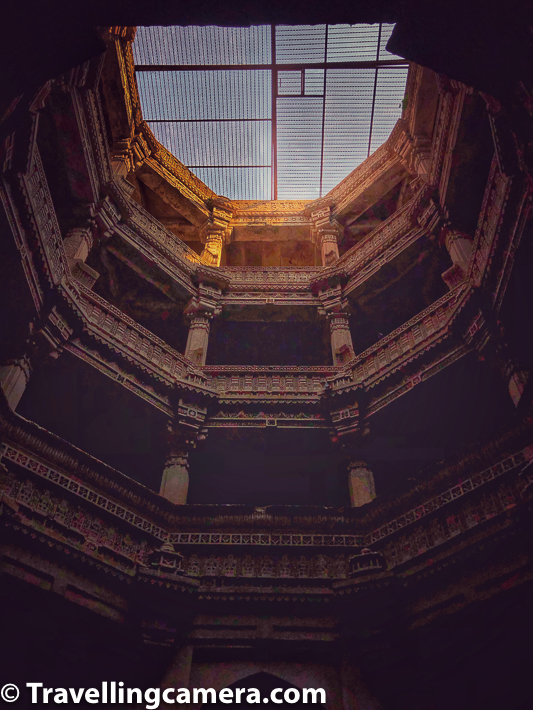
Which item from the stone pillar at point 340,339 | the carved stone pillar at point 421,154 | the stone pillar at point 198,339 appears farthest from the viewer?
the carved stone pillar at point 421,154

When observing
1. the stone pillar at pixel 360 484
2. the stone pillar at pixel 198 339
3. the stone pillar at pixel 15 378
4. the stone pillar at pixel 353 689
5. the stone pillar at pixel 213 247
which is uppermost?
the stone pillar at pixel 213 247

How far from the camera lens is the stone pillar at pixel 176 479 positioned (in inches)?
399

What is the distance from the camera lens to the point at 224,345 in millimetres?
16797

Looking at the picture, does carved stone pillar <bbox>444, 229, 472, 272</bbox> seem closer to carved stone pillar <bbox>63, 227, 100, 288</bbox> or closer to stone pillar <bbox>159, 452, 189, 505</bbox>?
stone pillar <bbox>159, 452, 189, 505</bbox>

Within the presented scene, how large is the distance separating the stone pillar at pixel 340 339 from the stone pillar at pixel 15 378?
8116 mm

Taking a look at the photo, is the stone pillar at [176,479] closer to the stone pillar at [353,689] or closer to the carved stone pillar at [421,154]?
the stone pillar at [353,689]

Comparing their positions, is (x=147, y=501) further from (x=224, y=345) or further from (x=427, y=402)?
(x=224, y=345)

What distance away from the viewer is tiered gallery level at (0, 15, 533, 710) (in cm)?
697

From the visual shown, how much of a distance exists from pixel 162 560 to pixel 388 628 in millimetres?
3589

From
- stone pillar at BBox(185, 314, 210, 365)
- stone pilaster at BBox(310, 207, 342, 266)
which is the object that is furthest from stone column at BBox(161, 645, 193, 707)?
stone pilaster at BBox(310, 207, 342, 266)

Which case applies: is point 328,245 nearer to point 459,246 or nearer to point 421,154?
point 421,154

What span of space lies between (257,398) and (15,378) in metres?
5.36

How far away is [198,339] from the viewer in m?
14.6

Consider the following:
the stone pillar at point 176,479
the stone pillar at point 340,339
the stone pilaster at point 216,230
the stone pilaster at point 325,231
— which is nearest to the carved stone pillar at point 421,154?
the stone pilaster at point 325,231
